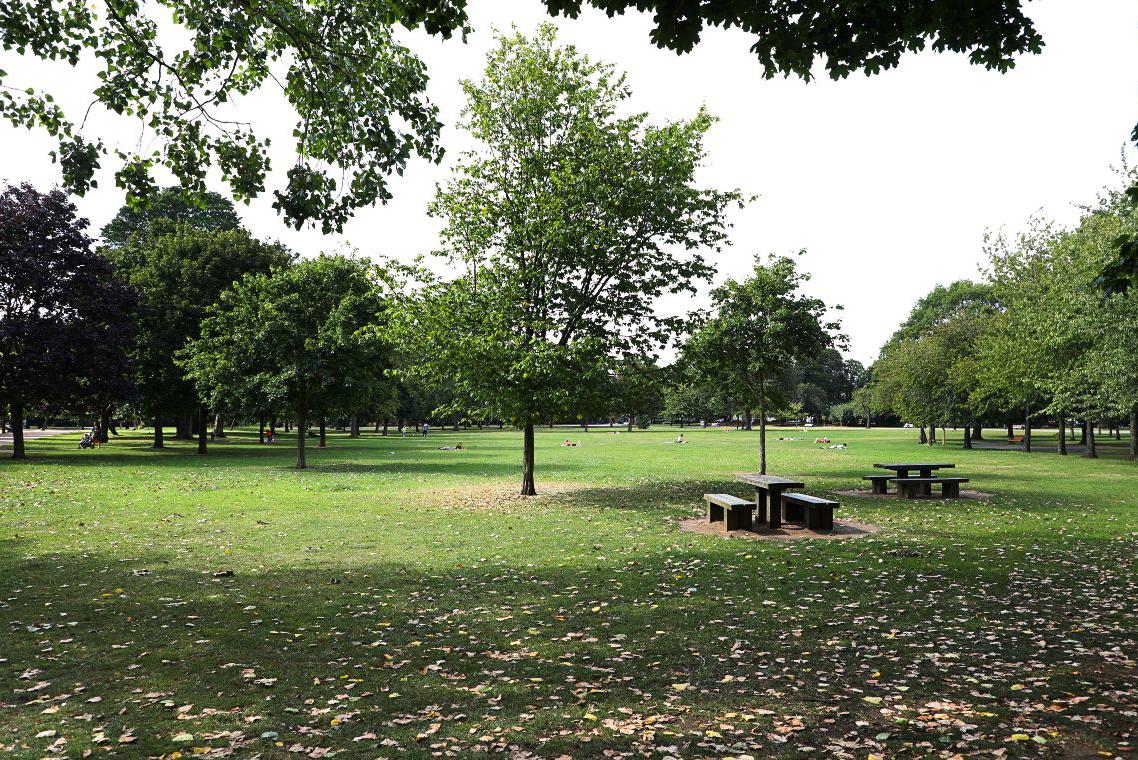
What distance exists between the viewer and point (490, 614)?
25.4 feet

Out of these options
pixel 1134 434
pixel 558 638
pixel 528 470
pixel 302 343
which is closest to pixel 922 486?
pixel 528 470

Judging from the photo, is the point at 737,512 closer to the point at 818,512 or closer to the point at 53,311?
the point at 818,512

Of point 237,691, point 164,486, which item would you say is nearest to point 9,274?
point 164,486

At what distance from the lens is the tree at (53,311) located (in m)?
31.3

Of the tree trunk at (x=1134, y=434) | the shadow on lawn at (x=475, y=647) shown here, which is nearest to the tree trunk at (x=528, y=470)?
the shadow on lawn at (x=475, y=647)

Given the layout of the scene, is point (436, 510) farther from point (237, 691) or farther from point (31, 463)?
point (31, 463)

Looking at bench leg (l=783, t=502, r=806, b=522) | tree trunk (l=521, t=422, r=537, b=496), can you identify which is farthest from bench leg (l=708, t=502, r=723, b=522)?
tree trunk (l=521, t=422, r=537, b=496)

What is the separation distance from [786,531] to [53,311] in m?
35.3

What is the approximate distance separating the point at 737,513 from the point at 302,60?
10.5 m

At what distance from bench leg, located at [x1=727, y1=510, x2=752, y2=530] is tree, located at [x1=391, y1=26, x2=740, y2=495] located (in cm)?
537

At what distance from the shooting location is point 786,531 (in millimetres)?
13367

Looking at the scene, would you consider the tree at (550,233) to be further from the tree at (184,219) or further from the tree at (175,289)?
the tree at (184,219)

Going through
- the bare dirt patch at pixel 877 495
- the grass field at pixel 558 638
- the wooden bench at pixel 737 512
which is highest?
the wooden bench at pixel 737 512

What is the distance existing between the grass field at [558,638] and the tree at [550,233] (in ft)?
14.8
